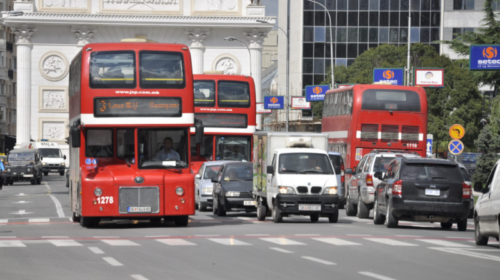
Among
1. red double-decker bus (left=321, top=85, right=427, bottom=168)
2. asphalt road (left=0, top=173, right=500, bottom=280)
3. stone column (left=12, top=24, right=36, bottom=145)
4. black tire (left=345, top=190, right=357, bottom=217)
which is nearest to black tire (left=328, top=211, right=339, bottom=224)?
asphalt road (left=0, top=173, right=500, bottom=280)

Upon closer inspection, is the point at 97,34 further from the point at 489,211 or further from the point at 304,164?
the point at 489,211

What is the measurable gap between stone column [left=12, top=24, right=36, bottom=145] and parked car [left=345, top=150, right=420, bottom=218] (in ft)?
176

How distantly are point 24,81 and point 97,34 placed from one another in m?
6.74

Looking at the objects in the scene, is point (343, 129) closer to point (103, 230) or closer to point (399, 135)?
point (399, 135)

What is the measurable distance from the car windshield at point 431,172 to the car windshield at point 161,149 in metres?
4.65

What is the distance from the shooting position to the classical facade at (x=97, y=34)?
78562mm

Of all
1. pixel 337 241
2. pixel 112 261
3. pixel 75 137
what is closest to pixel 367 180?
pixel 337 241

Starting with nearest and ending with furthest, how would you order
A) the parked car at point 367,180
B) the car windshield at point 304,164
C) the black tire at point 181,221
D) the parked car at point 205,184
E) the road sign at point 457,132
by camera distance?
1. the black tire at point 181,221
2. the car windshield at point 304,164
3. the parked car at point 367,180
4. the parked car at point 205,184
5. the road sign at point 457,132

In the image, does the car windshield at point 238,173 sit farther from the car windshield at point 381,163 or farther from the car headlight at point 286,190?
the car headlight at point 286,190

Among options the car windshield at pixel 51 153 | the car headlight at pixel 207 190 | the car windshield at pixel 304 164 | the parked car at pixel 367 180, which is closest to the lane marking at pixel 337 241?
the car windshield at pixel 304 164

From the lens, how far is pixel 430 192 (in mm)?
21078

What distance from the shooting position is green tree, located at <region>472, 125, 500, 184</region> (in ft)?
152

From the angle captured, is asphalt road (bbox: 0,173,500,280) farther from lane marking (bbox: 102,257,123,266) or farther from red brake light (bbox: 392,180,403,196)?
red brake light (bbox: 392,180,403,196)

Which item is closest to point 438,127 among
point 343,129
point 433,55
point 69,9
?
point 433,55
